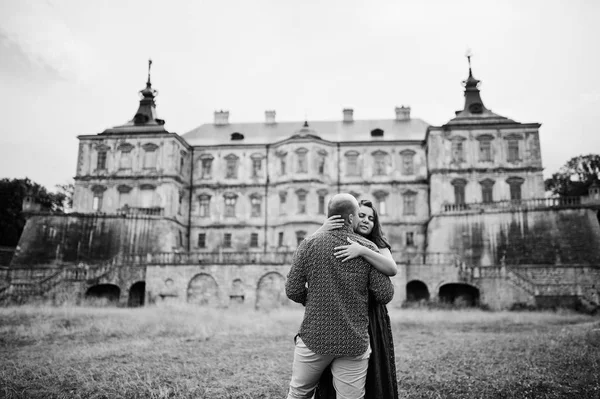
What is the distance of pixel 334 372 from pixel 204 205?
128ft

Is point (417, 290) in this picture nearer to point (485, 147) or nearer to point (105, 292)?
point (485, 147)

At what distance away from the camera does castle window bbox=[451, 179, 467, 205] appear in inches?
1495

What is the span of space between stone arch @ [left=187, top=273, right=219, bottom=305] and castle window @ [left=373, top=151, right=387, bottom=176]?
60.0 ft

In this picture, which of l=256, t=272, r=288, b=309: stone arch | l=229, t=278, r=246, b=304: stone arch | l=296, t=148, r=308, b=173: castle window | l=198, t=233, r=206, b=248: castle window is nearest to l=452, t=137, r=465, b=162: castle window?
l=296, t=148, r=308, b=173: castle window

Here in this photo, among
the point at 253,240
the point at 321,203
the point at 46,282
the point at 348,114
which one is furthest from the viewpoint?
the point at 348,114

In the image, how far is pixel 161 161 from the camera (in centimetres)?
3966

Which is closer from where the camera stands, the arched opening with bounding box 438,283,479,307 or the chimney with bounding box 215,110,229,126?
the arched opening with bounding box 438,283,479,307

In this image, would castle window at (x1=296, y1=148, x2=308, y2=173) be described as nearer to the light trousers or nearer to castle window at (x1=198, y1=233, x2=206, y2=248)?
castle window at (x1=198, y1=233, x2=206, y2=248)

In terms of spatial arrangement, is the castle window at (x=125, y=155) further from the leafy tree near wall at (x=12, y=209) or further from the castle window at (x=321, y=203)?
the castle window at (x=321, y=203)

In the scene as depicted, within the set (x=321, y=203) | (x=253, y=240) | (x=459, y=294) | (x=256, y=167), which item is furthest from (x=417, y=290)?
(x=256, y=167)

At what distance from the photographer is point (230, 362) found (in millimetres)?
9578

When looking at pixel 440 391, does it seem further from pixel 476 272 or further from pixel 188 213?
pixel 188 213

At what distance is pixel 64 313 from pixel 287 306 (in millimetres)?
12688

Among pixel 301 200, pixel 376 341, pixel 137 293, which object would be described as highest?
pixel 301 200
